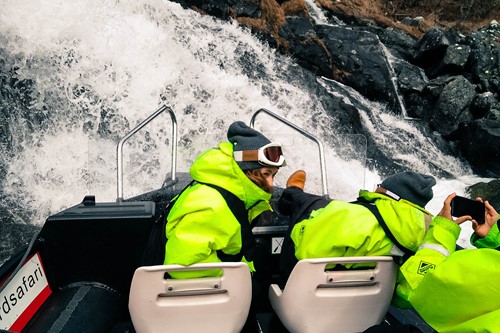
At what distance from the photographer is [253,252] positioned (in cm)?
265

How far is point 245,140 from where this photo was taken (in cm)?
257

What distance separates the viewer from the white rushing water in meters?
7.11

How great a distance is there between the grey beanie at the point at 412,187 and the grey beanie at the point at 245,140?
0.70 meters

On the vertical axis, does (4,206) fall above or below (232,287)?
below

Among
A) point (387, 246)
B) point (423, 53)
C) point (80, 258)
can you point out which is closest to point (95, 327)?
point (80, 258)

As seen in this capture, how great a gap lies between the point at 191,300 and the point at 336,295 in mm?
730

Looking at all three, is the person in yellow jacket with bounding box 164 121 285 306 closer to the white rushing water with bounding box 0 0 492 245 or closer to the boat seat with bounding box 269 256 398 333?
the boat seat with bounding box 269 256 398 333

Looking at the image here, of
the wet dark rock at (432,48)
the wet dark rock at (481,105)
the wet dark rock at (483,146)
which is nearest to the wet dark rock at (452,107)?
the wet dark rock at (481,105)

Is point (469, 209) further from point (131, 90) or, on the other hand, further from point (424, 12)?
point (424, 12)

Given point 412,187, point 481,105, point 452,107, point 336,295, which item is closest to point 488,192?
point 452,107

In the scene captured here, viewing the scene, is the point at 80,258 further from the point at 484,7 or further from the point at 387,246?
the point at 484,7

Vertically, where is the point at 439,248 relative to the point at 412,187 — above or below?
below

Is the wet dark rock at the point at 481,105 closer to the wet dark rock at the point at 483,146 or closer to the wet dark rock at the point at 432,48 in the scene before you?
the wet dark rock at the point at 483,146

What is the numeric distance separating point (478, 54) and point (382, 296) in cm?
1579
